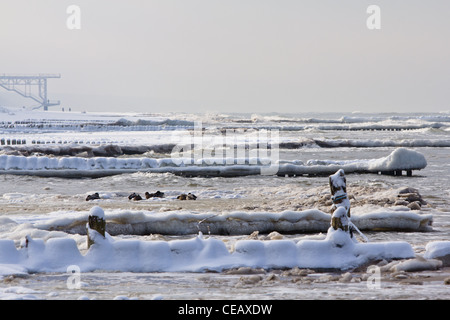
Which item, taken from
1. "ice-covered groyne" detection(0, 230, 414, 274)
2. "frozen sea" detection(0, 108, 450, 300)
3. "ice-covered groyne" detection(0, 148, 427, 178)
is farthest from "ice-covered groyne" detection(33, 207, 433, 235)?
"ice-covered groyne" detection(0, 148, 427, 178)

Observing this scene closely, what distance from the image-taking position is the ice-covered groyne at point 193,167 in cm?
2205

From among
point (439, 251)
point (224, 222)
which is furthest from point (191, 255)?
point (439, 251)

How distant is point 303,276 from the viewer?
7336 millimetres

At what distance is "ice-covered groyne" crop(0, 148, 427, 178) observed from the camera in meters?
22.0

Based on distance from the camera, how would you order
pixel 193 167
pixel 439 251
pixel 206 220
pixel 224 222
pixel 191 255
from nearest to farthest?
1. pixel 191 255
2. pixel 439 251
3. pixel 224 222
4. pixel 206 220
5. pixel 193 167

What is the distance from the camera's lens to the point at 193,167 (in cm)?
2242

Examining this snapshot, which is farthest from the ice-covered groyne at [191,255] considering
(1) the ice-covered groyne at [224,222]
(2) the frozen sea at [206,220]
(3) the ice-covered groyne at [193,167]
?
(3) the ice-covered groyne at [193,167]

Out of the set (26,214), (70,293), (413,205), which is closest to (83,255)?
(70,293)

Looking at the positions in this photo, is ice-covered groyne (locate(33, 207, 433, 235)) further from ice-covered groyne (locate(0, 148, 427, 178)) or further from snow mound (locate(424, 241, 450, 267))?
ice-covered groyne (locate(0, 148, 427, 178))

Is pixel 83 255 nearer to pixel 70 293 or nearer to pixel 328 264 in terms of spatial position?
pixel 70 293

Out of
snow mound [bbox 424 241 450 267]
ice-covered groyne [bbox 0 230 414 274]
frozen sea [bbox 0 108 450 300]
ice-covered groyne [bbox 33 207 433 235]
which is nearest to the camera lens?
frozen sea [bbox 0 108 450 300]

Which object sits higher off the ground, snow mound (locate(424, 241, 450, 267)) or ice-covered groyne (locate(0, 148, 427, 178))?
snow mound (locate(424, 241, 450, 267))

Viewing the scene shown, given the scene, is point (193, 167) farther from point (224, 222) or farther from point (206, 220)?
point (224, 222)
